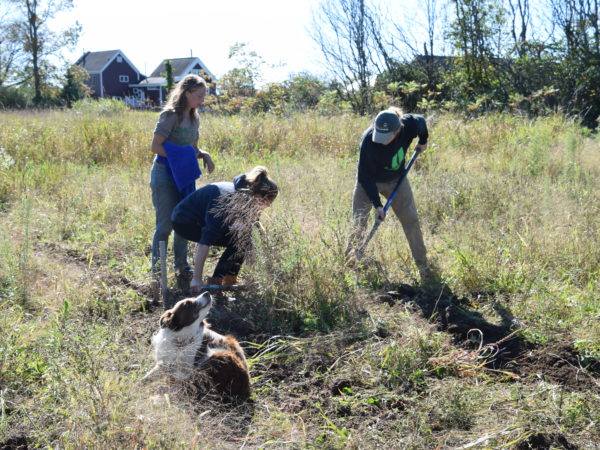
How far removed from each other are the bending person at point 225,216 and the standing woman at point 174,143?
0.28 metres

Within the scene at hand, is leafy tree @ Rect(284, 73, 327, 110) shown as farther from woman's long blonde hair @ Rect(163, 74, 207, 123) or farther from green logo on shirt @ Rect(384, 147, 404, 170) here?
woman's long blonde hair @ Rect(163, 74, 207, 123)

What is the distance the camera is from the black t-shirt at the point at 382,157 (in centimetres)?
489

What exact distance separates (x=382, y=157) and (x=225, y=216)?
1613mm

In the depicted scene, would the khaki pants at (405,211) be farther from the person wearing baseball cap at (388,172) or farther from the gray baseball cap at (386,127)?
the gray baseball cap at (386,127)

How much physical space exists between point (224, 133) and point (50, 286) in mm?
7079

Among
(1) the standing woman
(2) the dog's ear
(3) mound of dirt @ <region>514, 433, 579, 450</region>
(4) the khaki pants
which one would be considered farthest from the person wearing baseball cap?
(3) mound of dirt @ <region>514, 433, 579, 450</region>

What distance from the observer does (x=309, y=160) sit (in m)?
9.62

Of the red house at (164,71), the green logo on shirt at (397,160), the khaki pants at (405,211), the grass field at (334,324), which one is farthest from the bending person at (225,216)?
the red house at (164,71)

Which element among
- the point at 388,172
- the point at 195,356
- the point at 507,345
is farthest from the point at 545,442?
the point at 388,172

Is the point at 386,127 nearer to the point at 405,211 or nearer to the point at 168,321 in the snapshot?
the point at 405,211

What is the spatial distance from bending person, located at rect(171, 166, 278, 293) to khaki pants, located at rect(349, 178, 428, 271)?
1.20 meters

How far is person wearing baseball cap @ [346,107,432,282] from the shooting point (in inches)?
183

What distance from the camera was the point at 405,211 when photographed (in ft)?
16.9

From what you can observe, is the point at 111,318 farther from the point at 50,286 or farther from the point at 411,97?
the point at 411,97
